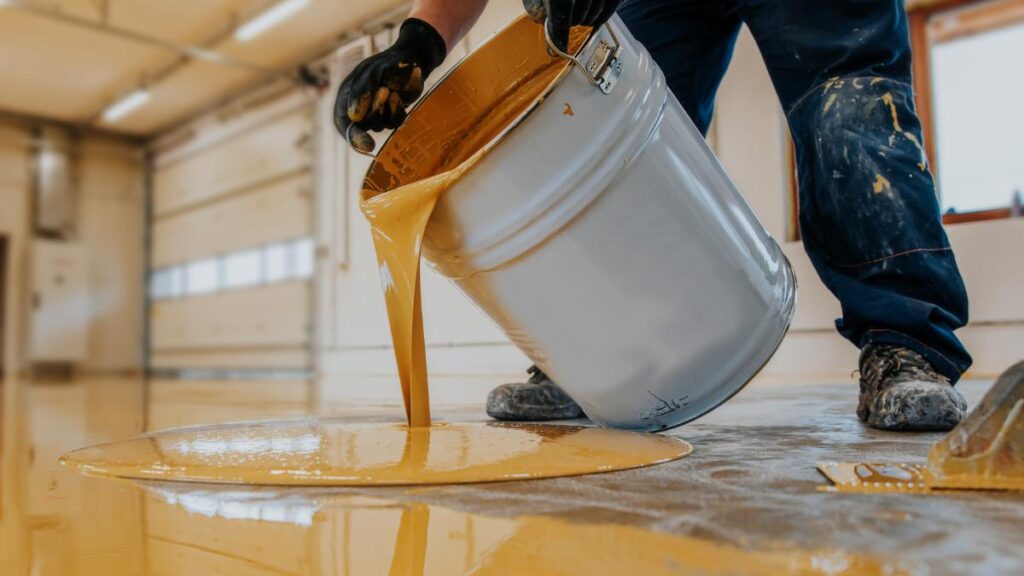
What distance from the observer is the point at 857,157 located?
136 cm

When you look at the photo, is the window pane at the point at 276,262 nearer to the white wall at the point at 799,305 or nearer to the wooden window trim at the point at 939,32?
the white wall at the point at 799,305

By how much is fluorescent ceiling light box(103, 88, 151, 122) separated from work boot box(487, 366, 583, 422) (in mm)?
7658

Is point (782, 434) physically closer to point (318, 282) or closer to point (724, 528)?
point (724, 528)

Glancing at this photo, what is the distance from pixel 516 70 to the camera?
1.39 meters

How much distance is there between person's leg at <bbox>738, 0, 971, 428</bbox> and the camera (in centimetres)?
132

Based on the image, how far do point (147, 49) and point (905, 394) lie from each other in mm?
7377

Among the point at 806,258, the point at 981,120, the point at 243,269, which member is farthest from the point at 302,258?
the point at 981,120

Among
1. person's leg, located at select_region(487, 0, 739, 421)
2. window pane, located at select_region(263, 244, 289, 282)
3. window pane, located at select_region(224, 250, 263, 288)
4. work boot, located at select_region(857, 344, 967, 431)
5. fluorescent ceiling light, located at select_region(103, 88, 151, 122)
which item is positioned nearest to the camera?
work boot, located at select_region(857, 344, 967, 431)

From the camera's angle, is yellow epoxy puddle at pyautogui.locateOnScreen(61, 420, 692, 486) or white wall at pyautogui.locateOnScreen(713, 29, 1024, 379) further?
white wall at pyautogui.locateOnScreen(713, 29, 1024, 379)

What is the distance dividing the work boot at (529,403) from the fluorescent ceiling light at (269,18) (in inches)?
200

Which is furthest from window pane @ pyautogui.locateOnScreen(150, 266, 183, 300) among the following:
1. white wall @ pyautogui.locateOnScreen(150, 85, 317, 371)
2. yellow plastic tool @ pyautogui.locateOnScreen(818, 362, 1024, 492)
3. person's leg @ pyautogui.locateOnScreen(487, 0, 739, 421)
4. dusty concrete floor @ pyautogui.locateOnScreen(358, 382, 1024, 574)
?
yellow plastic tool @ pyautogui.locateOnScreen(818, 362, 1024, 492)

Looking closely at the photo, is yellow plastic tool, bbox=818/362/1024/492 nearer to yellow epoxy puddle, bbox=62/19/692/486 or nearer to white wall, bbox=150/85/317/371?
yellow epoxy puddle, bbox=62/19/692/486

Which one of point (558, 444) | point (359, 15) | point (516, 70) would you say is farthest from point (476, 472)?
point (359, 15)

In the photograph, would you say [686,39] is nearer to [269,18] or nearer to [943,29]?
[943,29]
